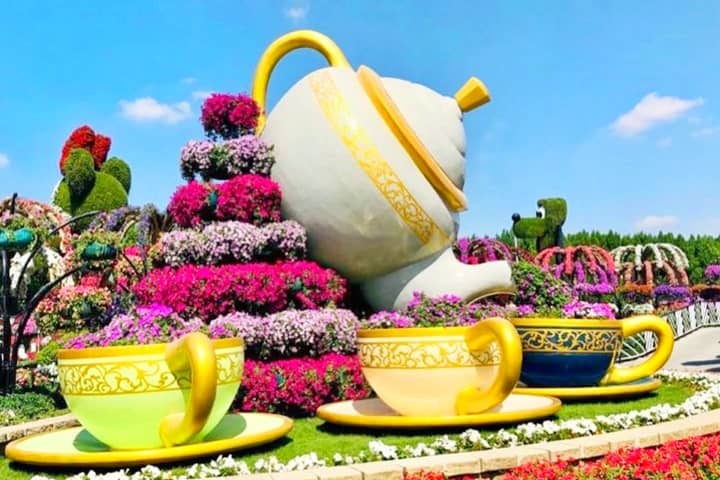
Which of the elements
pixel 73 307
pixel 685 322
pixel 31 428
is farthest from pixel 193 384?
pixel 685 322

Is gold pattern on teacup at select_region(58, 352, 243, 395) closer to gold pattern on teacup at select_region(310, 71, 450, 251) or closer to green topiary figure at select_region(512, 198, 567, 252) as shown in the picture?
gold pattern on teacup at select_region(310, 71, 450, 251)

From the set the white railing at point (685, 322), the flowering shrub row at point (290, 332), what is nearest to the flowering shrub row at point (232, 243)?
the flowering shrub row at point (290, 332)

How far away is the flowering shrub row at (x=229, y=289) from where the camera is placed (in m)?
7.22

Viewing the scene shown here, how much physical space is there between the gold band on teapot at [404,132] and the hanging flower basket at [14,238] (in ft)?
14.2

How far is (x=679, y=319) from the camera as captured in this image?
23719 millimetres

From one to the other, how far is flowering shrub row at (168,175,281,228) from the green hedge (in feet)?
105

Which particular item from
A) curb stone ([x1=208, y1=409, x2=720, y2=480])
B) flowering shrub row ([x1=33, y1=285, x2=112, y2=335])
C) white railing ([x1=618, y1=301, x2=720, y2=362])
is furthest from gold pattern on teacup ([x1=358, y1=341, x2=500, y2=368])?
white railing ([x1=618, y1=301, x2=720, y2=362])

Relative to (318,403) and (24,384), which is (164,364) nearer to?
(318,403)

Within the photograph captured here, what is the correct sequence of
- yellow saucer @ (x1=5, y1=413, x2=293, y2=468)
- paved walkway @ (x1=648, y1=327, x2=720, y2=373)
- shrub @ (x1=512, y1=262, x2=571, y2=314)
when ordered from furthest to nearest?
paved walkway @ (x1=648, y1=327, x2=720, y2=373) < shrub @ (x1=512, y1=262, x2=571, y2=314) < yellow saucer @ (x1=5, y1=413, x2=293, y2=468)

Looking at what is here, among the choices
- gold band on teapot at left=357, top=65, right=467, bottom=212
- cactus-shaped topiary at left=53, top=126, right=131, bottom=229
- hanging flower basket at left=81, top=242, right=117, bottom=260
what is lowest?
hanging flower basket at left=81, top=242, right=117, bottom=260

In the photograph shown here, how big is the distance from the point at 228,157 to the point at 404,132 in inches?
79.7

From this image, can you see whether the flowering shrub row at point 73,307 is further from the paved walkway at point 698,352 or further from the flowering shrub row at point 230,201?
the paved walkway at point 698,352

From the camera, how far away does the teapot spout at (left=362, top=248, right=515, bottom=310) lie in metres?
8.41

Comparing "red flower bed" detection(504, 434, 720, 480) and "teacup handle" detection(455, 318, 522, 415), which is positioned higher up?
"teacup handle" detection(455, 318, 522, 415)
